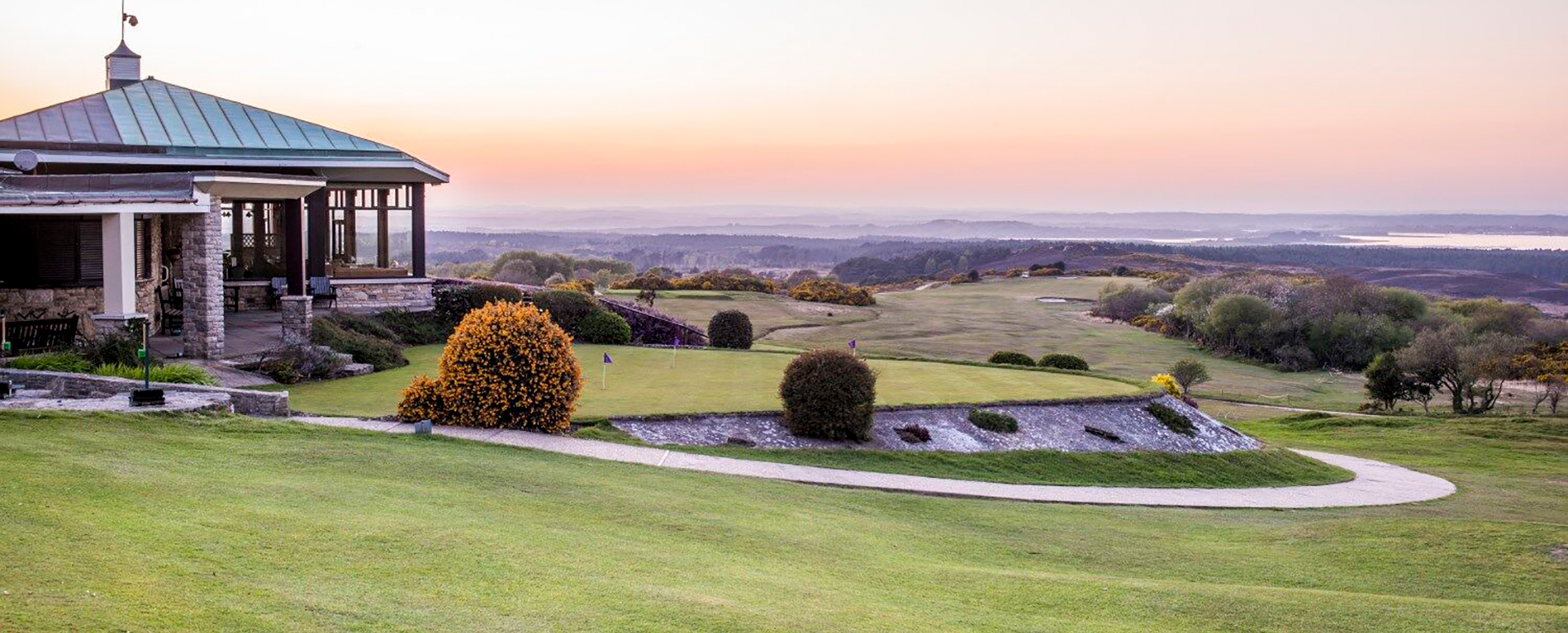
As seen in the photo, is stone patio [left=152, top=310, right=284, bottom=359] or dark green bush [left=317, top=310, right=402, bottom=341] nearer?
stone patio [left=152, top=310, right=284, bottom=359]

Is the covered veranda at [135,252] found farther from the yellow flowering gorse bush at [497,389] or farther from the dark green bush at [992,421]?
the dark green bush at [992,421]

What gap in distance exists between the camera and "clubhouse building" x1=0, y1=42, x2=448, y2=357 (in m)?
17.1

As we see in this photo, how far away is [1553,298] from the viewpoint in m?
85.2

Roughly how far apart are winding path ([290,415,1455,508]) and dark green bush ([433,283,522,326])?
12.2 m

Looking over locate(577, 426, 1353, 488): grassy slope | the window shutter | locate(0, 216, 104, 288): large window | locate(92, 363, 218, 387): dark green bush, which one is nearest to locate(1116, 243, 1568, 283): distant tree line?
locate(577, 426, 1353, 488): grassy slope

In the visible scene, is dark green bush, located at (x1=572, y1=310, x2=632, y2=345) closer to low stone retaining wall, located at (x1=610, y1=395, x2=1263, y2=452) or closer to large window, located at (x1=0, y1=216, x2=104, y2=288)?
large window, located at (x1=0, y1=216, x2=104, y2=288)

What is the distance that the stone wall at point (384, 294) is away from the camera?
82.5 feet

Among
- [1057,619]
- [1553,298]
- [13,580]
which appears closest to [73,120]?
[13,580]

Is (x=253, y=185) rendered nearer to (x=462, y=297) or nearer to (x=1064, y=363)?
(x=462, y=297)

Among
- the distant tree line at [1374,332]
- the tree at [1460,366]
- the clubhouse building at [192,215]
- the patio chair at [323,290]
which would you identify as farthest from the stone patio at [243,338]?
the tree at [1460,366]

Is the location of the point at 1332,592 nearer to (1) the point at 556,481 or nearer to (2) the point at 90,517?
(1) the point at 556,481

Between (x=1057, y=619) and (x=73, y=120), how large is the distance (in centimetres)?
2221

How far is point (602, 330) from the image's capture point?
26.3 metres

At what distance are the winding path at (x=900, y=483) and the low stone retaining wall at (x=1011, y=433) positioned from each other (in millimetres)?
1258
